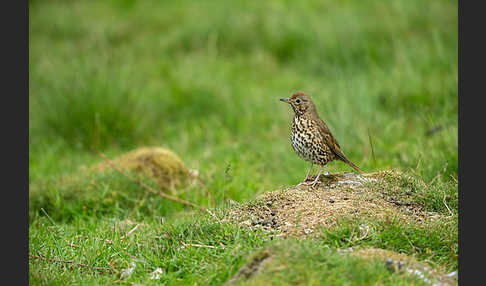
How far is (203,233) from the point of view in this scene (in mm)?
4320

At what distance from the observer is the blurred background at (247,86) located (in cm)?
732

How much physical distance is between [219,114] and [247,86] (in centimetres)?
88

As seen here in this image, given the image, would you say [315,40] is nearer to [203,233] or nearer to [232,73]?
[232,73]

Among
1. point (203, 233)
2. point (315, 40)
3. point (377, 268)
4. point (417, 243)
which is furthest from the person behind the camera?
point (315, 40)

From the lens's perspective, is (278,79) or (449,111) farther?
(278,79)

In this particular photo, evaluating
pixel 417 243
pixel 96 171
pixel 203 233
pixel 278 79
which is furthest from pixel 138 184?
pixel 278 79

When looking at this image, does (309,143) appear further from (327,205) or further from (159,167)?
(159,167)

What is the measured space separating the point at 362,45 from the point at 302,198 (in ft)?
19.2

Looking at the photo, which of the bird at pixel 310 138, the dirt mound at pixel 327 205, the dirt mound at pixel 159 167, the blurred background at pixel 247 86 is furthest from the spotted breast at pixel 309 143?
the dirt mound at pixel 159 167

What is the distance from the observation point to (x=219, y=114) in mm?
8883

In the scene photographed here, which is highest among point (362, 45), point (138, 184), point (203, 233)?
point (362, 45)

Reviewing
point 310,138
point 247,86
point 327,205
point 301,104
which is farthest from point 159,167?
point 247,86

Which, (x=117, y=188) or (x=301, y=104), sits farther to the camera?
(x=117, y=188)

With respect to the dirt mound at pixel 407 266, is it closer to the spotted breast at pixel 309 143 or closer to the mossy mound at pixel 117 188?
the spotted breast at pixel 309 143
